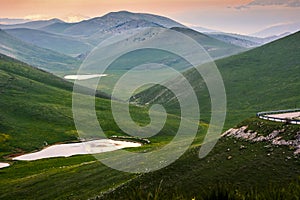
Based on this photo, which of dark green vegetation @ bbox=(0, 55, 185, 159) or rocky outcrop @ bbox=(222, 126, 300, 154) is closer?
rocky outcrop @ bbox=(222, 126, 300, 154)

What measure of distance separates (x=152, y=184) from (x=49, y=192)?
21.6m

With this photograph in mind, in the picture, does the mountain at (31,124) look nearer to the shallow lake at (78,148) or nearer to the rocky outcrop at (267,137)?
the shallow lake at (78,148)

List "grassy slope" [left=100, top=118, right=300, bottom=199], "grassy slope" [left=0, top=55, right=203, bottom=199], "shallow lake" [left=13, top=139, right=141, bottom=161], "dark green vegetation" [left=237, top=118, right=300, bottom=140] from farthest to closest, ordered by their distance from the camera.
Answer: "shallow lake" [left=13, top=139, right=141, bottom=161] < "grassy slope" [left=0, top=55, right=203, bottom=199] < "dark green vegetation" [left=237, top=118, right=300, bottom=140] < "grassy slope" [left=100, top=118, right=300, bottom=199]

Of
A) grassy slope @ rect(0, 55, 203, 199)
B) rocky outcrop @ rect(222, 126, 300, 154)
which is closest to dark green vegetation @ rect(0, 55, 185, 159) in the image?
grassy slope @ rect(0, 55, 203, 199)

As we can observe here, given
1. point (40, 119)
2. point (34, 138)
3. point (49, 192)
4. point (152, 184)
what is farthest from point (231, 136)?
point (40, 119)

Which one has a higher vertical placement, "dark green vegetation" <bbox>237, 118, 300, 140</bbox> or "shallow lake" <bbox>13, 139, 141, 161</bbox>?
"dark green vegetation" <bbox>237, 118, 300, 140</bbox>

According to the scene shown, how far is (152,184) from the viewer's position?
5944 cm

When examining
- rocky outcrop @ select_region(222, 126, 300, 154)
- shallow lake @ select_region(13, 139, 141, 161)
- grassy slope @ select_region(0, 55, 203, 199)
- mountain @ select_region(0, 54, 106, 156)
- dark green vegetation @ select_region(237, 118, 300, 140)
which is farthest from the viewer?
mountain @ select_region(0, 54, 106, 156)

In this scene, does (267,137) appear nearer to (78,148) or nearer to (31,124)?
(78,148)

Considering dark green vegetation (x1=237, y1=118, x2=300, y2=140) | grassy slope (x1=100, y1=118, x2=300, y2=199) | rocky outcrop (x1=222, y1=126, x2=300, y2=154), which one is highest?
dark green vegetation (x1=237, y1=118, x2=300, y2=140)

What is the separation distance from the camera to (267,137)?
6125cm

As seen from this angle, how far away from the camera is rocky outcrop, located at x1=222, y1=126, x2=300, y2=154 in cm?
5675

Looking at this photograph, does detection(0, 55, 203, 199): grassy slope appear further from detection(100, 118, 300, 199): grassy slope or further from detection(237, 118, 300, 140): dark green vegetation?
detection(237, 118, 300, 140): dark green vegetation

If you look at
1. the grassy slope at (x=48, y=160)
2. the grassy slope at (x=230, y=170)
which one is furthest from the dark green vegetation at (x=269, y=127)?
the grassy slope at (x=48, y=160)
